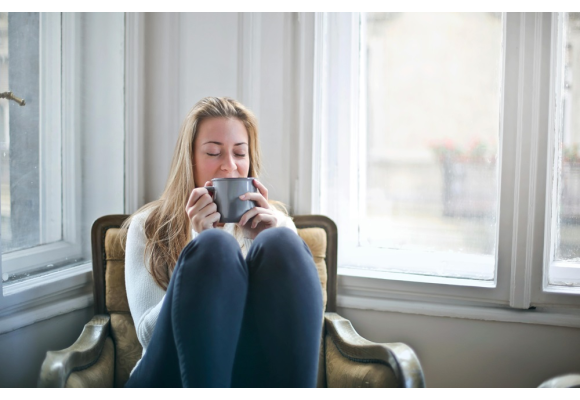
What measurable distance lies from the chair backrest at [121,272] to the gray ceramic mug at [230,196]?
39 centimetres

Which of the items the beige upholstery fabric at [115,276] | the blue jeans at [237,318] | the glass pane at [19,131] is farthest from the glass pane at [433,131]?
the glass pane at [19,131]

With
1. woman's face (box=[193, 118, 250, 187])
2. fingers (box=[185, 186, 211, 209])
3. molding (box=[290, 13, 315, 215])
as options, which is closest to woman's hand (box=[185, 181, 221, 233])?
fingers (box=[185, 186, 211, 209])

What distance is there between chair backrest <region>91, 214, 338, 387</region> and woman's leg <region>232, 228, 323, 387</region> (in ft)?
1.39

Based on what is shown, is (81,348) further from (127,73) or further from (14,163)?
(127,73)

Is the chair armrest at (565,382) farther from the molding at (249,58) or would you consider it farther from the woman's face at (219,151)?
the molding at (249,58)

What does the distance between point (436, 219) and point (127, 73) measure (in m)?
Answer: 1.10

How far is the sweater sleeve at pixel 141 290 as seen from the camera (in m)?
1.10

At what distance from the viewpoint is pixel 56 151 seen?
1452 millimetres

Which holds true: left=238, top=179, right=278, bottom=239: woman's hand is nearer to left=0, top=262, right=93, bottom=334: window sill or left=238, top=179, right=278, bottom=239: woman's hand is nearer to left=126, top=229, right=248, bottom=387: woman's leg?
left=126, top=229, right=248, bottom=387: woman's leg

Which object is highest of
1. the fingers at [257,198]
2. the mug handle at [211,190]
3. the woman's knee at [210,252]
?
the mug handle at [211,190]

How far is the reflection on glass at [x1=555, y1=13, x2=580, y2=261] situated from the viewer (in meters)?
1.34

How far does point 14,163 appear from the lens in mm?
1310
